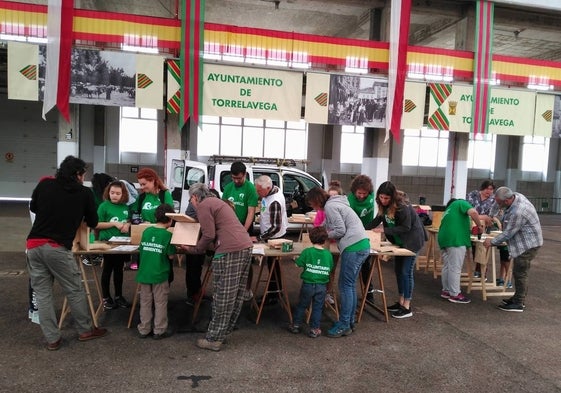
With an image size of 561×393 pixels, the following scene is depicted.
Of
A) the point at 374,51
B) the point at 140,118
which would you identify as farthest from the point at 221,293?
the point at 140,118

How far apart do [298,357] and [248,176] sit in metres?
5.86

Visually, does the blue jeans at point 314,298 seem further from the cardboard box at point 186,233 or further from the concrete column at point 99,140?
the concrete column at point 99,140

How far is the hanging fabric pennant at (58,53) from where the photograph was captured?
364 inches

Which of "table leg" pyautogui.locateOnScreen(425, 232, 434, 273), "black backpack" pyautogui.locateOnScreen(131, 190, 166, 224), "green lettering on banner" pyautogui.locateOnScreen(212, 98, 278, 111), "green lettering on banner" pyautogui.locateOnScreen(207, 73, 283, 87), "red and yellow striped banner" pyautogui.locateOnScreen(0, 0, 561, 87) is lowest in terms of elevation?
"table leg" pyautogui.locateOnScreen(425, 232, 434, 273)

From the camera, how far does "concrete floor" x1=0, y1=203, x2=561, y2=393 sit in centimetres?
355

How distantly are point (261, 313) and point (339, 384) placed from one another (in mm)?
1773

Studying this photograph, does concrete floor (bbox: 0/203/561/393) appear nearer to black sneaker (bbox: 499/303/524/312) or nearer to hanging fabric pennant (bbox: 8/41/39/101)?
black sneaker (bbox: 499/303/524/312)

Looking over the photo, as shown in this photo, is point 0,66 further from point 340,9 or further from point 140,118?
point 340,9

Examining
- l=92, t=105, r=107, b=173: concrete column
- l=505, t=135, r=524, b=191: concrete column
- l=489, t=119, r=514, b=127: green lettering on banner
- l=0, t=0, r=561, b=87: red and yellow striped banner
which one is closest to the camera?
l=0, t=0, r=561, b=87: red and yellow striped banner

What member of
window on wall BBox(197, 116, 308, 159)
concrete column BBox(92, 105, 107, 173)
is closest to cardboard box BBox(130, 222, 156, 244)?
concrete column BBox(92, 105, 107, 173)

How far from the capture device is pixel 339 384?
142 inches

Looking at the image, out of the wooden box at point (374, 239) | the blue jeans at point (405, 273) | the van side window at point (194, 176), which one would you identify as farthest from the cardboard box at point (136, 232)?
the van side window at point (194, 176)

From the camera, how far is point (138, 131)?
1772 cm

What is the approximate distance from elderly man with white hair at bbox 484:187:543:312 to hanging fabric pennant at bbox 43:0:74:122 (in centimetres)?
914
